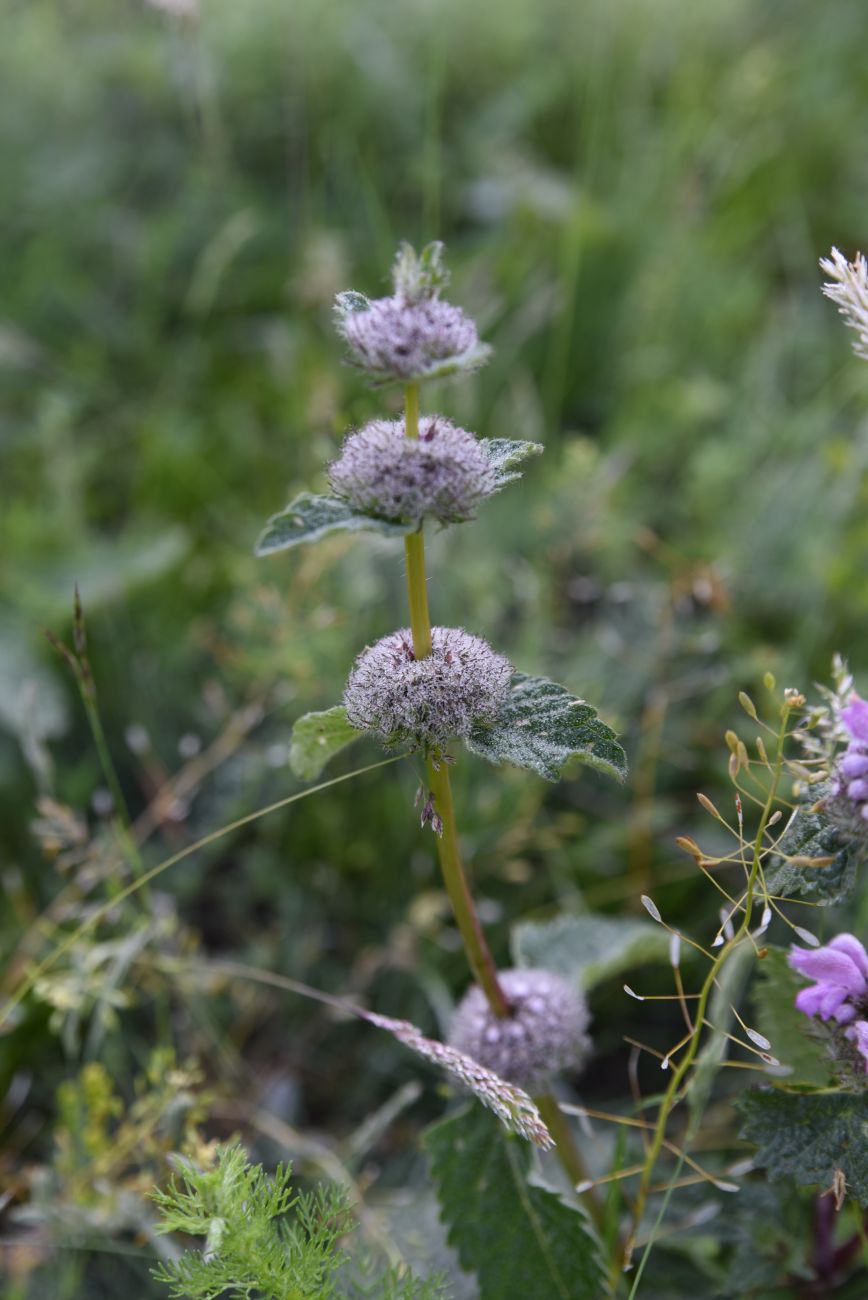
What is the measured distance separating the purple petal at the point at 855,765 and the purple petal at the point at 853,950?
0.46ft

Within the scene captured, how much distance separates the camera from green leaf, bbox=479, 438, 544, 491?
0.79m

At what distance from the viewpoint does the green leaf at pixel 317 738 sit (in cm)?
89

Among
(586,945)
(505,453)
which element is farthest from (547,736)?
(586,945)

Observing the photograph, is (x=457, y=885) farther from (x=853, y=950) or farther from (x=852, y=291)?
(x=852, y=291)

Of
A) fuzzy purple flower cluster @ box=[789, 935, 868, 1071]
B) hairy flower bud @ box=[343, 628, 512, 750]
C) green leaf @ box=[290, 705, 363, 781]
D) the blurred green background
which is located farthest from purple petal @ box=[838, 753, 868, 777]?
the blurred green background

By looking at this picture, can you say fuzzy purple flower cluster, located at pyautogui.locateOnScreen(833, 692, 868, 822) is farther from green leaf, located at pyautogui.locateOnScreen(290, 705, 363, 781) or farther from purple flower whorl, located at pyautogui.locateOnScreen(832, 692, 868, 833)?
green leaf, located at pyautogui.locateOnScreen(290, 705, 363, 781)

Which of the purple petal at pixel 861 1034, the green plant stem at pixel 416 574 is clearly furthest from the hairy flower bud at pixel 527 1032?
the green plant stem at pixel 416 574

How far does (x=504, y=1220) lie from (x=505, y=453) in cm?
65

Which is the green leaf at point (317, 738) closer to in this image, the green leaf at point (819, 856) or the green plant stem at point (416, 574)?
the green plant stem at point (416, 574)

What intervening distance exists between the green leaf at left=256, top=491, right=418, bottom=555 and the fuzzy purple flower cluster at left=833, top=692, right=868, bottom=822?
334 millimetres

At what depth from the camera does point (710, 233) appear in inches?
105

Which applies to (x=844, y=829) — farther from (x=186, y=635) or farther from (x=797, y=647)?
(x=186, y=635)

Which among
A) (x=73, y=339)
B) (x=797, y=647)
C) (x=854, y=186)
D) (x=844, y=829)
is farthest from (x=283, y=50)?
(x=844, y=829)

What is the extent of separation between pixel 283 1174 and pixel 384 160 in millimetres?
2540
